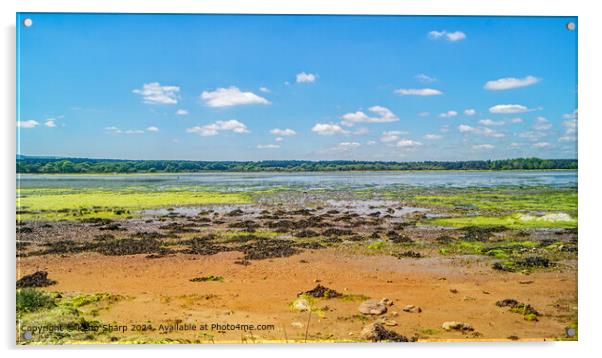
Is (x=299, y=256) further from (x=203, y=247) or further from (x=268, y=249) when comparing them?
(x=203, y=247)

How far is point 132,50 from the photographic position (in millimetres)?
5590

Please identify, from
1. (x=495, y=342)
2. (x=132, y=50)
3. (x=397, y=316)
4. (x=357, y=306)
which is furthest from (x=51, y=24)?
(x=495, y=342)

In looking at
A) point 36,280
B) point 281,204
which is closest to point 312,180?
point 281,204

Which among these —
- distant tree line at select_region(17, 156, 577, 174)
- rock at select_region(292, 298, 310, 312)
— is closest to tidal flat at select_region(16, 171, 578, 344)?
rock at select_region(292, 298, 310, 312)

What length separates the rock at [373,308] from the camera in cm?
504

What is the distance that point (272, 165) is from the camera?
6363 mm

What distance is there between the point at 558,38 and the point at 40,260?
7209mm

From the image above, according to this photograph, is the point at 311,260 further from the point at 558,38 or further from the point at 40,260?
the point at 558,38

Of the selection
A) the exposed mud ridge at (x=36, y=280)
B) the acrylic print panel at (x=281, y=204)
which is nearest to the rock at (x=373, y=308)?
the acrylic print panel at (x=281, y=204)

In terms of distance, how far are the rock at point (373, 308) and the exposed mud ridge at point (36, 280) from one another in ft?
12.7

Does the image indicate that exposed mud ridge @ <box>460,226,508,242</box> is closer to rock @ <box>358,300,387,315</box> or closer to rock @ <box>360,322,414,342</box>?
rock @ <box>358,300,387,315</box>

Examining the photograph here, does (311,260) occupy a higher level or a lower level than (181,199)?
lower

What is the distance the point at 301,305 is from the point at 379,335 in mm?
975

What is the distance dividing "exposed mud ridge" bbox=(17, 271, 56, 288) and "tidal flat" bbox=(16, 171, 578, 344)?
0.05 feet
